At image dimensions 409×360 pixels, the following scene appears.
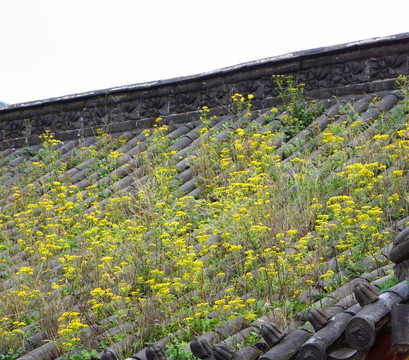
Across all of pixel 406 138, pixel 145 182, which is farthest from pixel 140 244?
pixel 406 138

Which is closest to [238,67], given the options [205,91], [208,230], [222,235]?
[205,91]

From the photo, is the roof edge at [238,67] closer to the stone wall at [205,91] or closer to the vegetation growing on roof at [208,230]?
the stone wall at [205,91]

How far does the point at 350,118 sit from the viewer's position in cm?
834

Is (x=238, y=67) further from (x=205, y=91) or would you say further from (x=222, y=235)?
(x=222, y=235)

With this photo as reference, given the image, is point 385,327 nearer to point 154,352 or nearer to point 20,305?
point 154,352

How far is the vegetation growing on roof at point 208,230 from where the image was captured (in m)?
5.76

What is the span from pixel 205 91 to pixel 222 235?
3.80 m

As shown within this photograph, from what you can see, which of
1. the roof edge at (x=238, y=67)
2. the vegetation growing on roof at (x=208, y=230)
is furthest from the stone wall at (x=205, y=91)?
the vegetation growing on roof at (x=208, y=230)

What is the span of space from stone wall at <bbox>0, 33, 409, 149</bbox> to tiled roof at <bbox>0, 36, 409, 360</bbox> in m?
0.08

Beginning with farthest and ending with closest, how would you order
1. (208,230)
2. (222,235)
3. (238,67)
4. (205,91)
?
(205,91)
(238,67)
(208,230)
(222,235)

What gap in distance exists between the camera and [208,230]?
7.08 metres

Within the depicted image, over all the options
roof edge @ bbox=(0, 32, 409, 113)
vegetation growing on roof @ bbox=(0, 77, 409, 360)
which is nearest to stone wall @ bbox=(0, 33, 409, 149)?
roof edge @ bbox=(0, 32, 409, 113)

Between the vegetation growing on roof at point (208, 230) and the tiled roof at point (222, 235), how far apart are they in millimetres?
20

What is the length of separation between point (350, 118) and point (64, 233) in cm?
339
